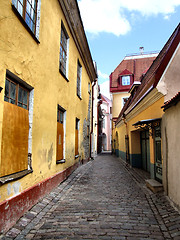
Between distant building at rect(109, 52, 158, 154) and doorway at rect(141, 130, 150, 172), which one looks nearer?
doorway at rect(141, 130, 150, 172)

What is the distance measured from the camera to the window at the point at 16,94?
3955 mm

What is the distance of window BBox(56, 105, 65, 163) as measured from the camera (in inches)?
284

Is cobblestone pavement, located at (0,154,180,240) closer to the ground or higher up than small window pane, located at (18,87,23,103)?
closer to the ground

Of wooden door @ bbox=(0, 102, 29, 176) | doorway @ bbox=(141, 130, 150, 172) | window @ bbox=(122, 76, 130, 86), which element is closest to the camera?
wooden door @ bbox=(0, 102, 29, 176)

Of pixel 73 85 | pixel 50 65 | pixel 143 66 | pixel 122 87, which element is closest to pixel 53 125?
pixel 50 65

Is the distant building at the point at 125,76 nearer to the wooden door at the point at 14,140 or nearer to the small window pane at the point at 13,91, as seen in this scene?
the wooden door at the point at 14,140

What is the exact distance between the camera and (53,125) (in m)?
6.54

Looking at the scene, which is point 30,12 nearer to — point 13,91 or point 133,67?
point 13,91

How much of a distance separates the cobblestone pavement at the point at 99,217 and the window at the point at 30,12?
4.37m

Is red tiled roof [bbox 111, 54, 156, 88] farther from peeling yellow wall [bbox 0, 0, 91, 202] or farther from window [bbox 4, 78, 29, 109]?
window [bbox 4, 78, 29, 109]

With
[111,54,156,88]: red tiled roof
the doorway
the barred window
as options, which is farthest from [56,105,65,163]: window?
[111,54,156,88]: red tiled roof

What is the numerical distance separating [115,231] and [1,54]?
3.76 metres

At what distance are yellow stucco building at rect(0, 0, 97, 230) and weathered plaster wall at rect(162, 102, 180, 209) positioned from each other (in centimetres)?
330

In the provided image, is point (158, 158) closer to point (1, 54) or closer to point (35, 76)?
point (35, 76)
